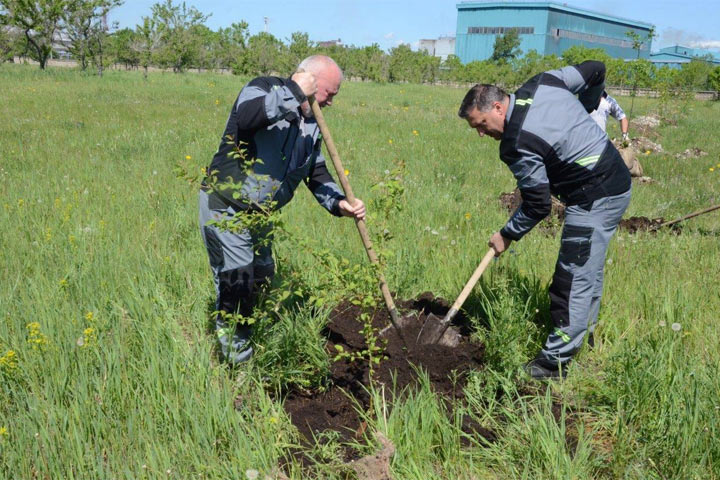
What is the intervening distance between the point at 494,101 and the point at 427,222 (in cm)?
264

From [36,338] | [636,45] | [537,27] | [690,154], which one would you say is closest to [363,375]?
[36,338]

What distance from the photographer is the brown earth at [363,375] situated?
2924 millimetres

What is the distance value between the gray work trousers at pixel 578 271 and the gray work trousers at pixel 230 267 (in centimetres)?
171

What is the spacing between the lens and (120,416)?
8.68 feet

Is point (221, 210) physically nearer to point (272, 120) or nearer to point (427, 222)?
point (272, 120)

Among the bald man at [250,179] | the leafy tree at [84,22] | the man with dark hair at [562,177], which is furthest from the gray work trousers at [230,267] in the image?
the leafy tree at [84,22]

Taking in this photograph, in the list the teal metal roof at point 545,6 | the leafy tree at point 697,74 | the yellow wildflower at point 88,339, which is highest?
the teal metal roof at point 545,6

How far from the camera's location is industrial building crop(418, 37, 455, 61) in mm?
97812

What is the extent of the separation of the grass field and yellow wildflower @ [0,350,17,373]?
0.01 m

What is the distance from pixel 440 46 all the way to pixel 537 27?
74.4 feet

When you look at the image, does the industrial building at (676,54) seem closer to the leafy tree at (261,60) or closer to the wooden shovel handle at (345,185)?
the leafy tree at (261,60)

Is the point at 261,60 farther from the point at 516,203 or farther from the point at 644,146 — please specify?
the point at 516,203

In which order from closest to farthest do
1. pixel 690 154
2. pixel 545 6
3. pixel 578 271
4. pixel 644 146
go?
1. pixel 578 271
2. pixel 690 154
3. pixel 644 146
4. pixel 545 6

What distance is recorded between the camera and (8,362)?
2.77 m
